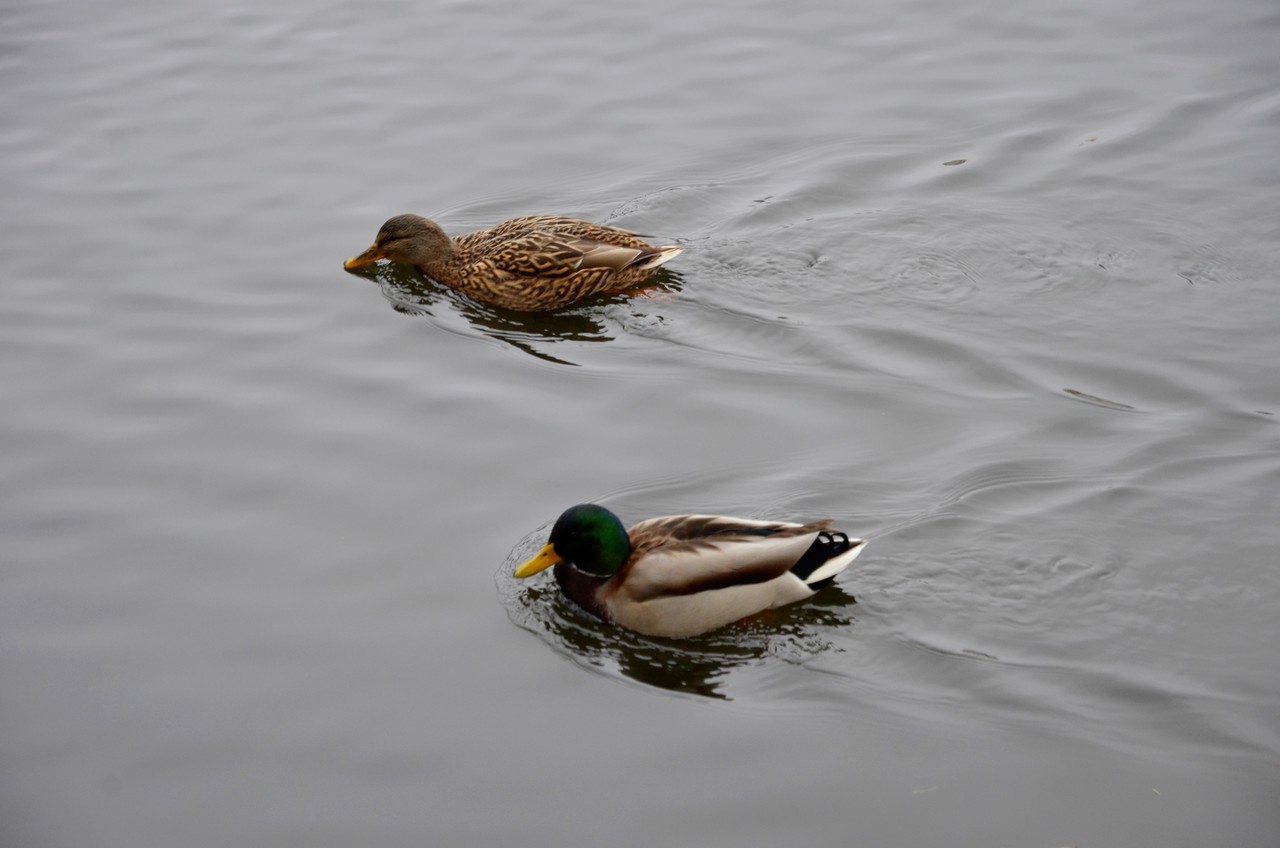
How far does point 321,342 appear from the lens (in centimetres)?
838

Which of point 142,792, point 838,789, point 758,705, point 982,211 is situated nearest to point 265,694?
point 142,792

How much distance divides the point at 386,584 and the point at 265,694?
2.62ft

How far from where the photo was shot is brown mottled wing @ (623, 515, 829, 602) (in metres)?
5.82

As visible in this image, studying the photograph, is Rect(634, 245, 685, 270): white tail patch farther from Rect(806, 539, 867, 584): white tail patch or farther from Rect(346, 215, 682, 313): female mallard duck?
Rect(806, 539, 867, 584): white tail patch

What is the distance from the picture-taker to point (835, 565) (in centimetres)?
586

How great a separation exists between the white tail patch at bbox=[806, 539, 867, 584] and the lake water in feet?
0.76

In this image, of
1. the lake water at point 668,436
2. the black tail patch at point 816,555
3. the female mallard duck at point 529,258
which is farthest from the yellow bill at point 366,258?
the black tail patch at point 816,555

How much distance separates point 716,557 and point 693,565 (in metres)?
0.10

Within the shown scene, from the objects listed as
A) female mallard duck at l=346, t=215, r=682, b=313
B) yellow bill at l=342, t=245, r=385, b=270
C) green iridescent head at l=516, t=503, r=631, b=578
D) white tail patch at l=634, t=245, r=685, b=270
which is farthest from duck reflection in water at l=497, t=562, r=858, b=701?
yellow bill at l=342, t=245, r=385, b=270

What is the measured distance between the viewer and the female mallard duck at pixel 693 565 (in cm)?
583

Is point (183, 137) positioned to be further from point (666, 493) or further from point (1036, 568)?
point (1036, 568)

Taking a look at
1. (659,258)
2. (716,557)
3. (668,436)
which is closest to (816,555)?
(716,557)

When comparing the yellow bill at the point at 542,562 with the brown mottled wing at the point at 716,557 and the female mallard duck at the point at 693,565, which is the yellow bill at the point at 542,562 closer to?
the female mallard duck at the point at 693,565

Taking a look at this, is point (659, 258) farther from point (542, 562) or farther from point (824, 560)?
point (824, 560)
